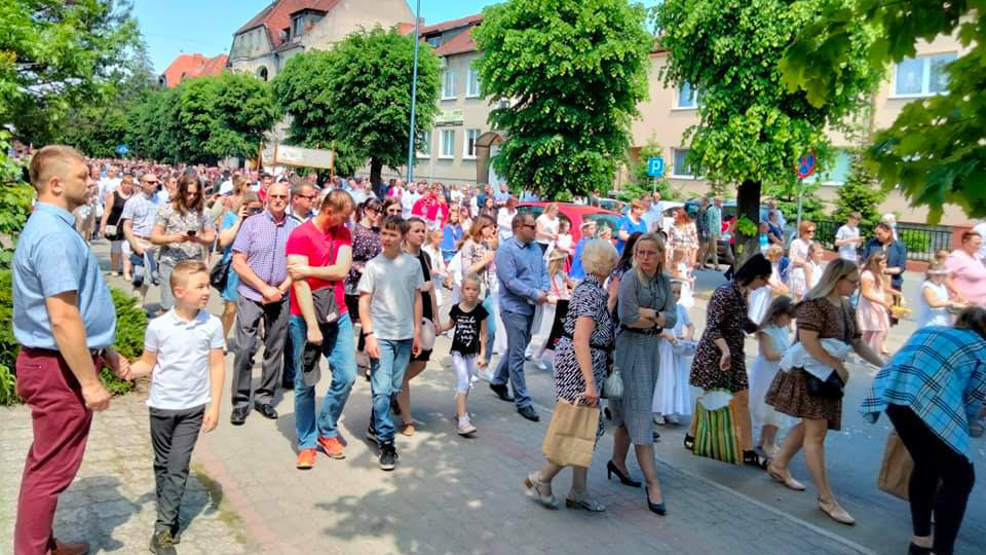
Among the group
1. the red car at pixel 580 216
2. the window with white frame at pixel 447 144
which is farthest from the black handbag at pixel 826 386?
the window with white frame at pixel 447 144

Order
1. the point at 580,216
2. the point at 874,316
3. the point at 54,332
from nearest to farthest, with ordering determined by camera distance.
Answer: the point at 54,332
the point at 874,316
the point at 580,216

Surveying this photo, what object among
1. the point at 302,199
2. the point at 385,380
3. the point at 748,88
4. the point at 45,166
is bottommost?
the point at 385,380

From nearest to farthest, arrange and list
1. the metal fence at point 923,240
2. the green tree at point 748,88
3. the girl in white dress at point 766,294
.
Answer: the girl in white dress at point 766,294
the green tree at point 748,88
the metal fence at point 923,240

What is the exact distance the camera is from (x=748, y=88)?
1609cm

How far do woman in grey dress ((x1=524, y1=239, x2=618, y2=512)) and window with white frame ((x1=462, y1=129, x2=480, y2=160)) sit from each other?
44.3m

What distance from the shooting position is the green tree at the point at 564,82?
23094 millimetres

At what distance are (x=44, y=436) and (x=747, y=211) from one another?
16.2 m

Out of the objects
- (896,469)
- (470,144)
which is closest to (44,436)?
(896,469)

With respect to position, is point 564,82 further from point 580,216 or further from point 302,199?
point 302,199

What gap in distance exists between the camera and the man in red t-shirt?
555 centimetres

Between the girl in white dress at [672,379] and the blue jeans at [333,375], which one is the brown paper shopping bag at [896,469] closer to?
the girl in white dress at [672,379]

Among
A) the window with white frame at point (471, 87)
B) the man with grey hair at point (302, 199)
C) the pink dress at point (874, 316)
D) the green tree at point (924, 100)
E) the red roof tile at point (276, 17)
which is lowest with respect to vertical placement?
the pink dress at point (874, 316)

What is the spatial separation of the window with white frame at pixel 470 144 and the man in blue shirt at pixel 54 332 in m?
45.7

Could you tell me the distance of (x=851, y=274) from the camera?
219 inches
